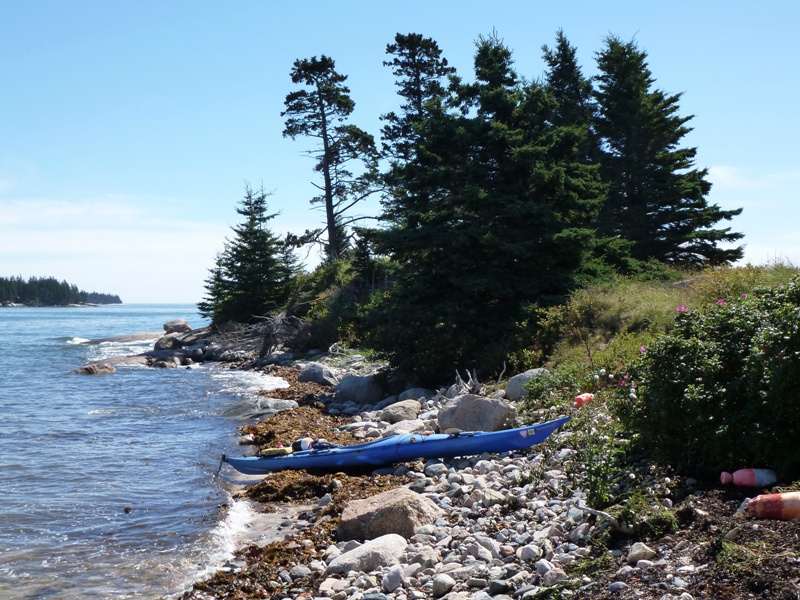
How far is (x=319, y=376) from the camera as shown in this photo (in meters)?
20.2

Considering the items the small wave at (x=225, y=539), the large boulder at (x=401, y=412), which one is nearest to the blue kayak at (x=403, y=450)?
the small wave at (x=225, y=539)

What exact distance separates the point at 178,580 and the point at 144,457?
588 centimetres

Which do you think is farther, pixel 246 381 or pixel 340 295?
pixel 340 295

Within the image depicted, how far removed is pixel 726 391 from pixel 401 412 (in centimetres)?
761

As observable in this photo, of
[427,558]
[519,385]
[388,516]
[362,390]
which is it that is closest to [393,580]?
[427,558]

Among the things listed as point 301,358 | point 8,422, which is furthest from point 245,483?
point 301,358

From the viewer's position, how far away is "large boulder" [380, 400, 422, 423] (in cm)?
1292

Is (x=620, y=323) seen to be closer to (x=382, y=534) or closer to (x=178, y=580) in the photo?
(x=382, y=534)

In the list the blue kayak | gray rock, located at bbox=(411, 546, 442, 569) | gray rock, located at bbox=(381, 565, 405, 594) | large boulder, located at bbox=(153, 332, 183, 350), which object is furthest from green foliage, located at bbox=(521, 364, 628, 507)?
large boulder, located at bbox=(153, 332, 183, 350)

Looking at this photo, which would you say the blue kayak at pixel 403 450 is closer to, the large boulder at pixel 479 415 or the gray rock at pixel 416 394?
the large boulder at pixel 479 415

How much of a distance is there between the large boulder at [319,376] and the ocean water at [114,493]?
6.23 feet

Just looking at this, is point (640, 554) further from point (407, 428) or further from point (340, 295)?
point (340, 295)

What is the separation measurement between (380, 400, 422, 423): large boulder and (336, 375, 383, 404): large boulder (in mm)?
3287

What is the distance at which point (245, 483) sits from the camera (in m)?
10.6
